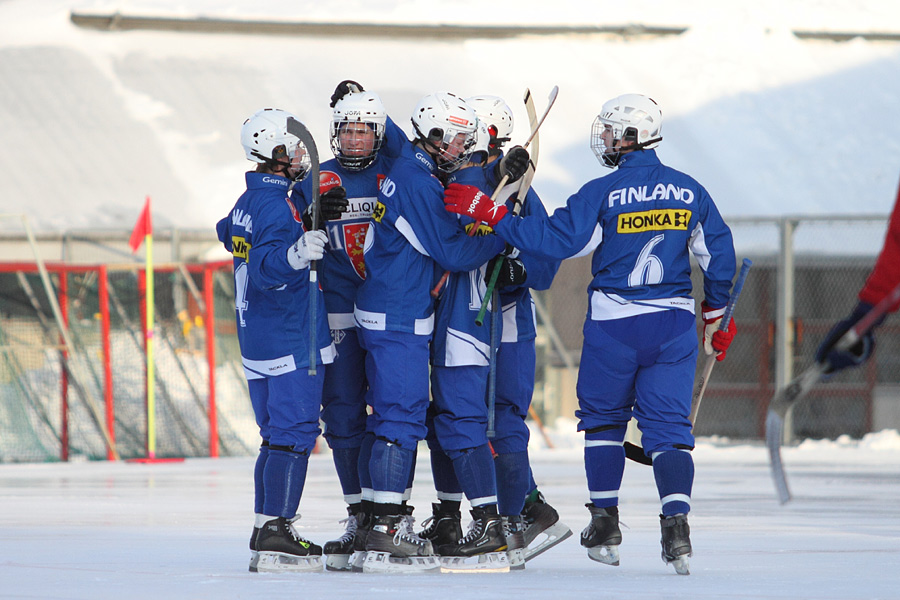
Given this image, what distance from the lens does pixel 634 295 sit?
4777 millimetres

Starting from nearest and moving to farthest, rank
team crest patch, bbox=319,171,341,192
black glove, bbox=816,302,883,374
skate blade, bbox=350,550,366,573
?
1. black glove, bbox=816,302,883,374
2. skate blade, bbox=350,550,366,573
3. team crest patch, bbox=319,171,341,192

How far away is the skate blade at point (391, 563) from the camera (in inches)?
179

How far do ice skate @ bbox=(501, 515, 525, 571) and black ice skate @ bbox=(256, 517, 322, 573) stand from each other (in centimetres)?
67

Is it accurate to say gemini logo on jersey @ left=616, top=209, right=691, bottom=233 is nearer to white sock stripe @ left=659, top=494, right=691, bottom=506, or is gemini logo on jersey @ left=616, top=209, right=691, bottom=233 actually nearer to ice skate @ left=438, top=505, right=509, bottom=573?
white sock stripe @ left=659, top=494, right=691, bottom=506

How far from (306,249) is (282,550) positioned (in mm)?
1013

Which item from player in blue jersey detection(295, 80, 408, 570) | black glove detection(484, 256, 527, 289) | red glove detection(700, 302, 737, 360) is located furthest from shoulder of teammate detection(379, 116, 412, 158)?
red glove detection(700, 302, 737, 360)

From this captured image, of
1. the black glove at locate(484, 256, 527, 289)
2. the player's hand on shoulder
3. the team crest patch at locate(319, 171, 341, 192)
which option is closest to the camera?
the player's hand on shoulder

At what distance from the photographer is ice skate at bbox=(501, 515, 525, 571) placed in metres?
4.74

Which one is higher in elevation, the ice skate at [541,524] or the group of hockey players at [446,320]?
the group of hockey players at [446,320]

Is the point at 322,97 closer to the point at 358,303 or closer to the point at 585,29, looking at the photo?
the point at 585,29

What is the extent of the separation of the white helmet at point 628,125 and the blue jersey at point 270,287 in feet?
3.78

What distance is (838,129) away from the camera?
16953 millimetres

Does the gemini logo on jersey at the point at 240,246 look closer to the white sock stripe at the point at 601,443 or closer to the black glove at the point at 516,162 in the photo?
the black glove at the point at 516,162

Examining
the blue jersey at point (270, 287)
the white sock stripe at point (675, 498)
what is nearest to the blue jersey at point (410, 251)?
the blue jersey at point (270, 287)
